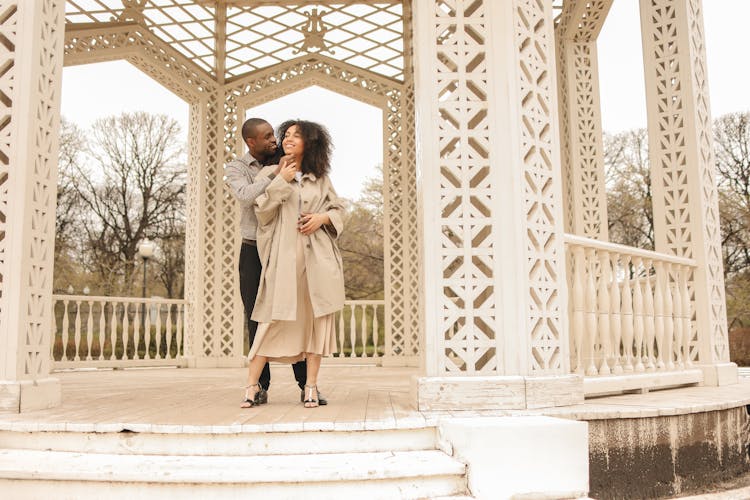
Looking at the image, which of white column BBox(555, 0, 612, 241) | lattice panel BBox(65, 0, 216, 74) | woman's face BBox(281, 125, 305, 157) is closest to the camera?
woman's face BBox(281, 125, 305, 157)

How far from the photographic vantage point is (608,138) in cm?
2012

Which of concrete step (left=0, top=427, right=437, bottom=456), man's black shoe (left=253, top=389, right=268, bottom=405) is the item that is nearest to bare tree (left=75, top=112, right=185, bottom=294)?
man's black shoe (left=253, top=389, right=268, bottom=405)

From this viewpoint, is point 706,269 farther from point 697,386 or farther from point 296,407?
point 296,407

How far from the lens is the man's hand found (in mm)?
3365

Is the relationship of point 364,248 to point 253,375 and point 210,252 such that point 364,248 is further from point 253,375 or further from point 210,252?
point 253,375

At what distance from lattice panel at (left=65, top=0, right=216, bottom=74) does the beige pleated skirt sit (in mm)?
5785

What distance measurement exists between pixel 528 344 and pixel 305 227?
50.2 inches

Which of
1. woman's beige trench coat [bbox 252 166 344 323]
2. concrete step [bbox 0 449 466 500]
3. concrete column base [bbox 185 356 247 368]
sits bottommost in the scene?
Result: concrete step [bbox 0 449 466 500]

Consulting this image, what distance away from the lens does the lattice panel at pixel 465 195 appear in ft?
10.6

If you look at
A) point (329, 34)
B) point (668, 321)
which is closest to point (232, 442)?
point (668, 321)

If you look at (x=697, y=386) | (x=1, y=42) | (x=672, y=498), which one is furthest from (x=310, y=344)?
(x=697, y=386)

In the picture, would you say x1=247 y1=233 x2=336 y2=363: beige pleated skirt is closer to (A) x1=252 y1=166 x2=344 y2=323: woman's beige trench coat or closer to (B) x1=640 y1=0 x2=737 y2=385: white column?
(A) x1=252 y1=166 x2=344 y2=323: woman's beige trench coat

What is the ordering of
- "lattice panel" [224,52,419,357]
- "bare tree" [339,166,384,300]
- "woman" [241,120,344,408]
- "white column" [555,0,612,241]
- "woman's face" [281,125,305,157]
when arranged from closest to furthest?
1. "woman" [241,120,344,408]
2. "woman's face" [281,125,305,157]
3. "white column" [555,0,612,241]
4. "lattice panel" [224,52,419,357]
5. "bare tree" [339,166,384,300]

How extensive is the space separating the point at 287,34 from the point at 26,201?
6.45 m
